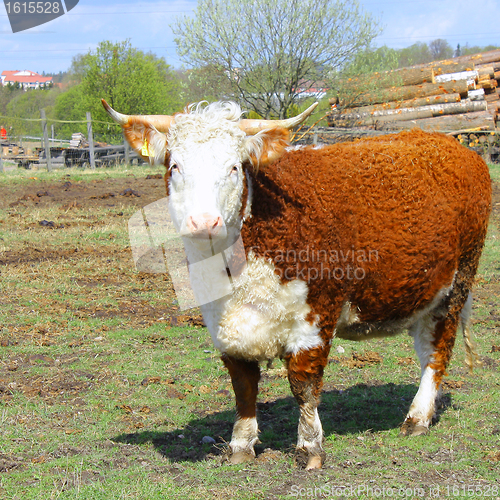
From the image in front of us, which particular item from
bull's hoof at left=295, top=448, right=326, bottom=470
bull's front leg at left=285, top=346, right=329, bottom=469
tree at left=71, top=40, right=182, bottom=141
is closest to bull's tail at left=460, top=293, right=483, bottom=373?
bull's front leg at left=285, top=346, right=329, bottom=469

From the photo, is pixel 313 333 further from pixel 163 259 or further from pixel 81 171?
pixel 81 171

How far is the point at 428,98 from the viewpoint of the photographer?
66.3 feet

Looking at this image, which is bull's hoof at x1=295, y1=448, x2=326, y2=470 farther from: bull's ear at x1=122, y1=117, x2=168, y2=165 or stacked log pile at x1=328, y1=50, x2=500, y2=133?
stacked log pile at x1=328, y1=50, x2=500, y2=133

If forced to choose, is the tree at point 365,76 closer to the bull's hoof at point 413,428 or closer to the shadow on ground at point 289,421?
the shadow on ground at point 289,421

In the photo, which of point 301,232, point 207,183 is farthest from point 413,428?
point 207,183

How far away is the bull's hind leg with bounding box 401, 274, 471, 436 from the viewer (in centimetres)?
425

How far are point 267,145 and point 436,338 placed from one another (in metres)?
2.18

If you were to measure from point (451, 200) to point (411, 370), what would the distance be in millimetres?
1971

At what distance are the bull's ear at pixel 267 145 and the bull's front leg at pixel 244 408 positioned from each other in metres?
1.36

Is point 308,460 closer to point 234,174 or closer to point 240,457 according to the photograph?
point 240,457

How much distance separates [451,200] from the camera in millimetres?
4047

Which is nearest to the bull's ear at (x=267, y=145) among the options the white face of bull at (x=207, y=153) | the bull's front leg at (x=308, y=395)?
the white face of bull at (x=207, y=153)

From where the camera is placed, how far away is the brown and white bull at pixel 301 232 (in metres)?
3.21

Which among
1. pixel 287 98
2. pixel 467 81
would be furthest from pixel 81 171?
pixel 467 81
